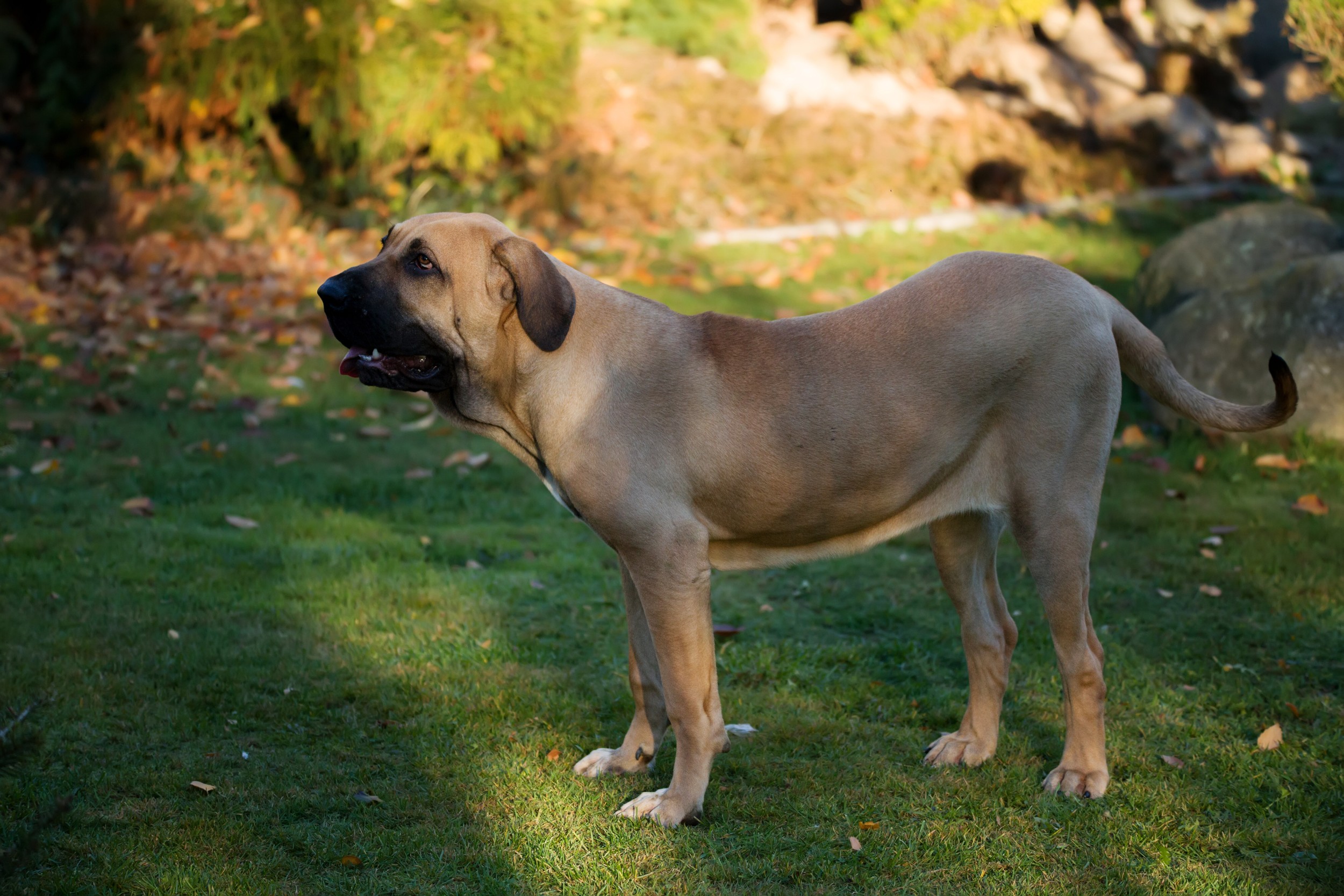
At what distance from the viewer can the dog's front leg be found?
3826 millimetres

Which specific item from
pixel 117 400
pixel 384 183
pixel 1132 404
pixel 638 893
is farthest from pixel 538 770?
pixel 384 183

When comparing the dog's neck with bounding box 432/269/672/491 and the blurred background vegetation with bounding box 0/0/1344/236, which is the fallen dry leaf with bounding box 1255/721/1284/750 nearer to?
the dog's neck with bounding box 432/269/672/491

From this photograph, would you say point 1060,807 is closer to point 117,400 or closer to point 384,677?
point 384,677

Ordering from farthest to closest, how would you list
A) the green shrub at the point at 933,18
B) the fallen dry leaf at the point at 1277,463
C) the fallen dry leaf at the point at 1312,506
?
the green shrub at the point at 933,18, the fallen dry leaf at the point at 1277,463, the fallen dry leaf at the point at 1312,506

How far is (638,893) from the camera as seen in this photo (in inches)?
140

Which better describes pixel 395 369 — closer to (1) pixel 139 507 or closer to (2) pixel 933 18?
(1) pixel 139 507

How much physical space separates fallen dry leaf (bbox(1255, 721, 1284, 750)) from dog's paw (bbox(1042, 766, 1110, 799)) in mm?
706

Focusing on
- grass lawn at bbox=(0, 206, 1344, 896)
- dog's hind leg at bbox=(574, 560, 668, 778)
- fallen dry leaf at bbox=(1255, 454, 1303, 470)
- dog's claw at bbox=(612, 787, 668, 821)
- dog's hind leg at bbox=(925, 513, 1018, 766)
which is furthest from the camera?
fallen dry leaf at bbox=(1255, 454, 1303, 470)

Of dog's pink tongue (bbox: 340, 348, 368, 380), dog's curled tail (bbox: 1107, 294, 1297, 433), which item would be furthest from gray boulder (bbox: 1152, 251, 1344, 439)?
dog's pink tongue (bbox: 340, 348, 368, 380)

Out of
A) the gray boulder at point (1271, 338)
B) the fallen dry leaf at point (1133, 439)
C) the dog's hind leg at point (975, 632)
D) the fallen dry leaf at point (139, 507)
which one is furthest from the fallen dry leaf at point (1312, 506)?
the fallen dry leaf at point (139, 507)

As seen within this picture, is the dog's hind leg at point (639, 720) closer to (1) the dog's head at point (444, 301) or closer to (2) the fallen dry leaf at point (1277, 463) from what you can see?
(1) the dog's head at point (444, 301)

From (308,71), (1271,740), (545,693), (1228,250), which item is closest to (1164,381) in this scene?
(1271,740)

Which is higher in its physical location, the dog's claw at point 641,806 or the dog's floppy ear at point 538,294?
the dog's floppy ear at point 538,294

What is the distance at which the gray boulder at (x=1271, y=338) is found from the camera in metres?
7.56
